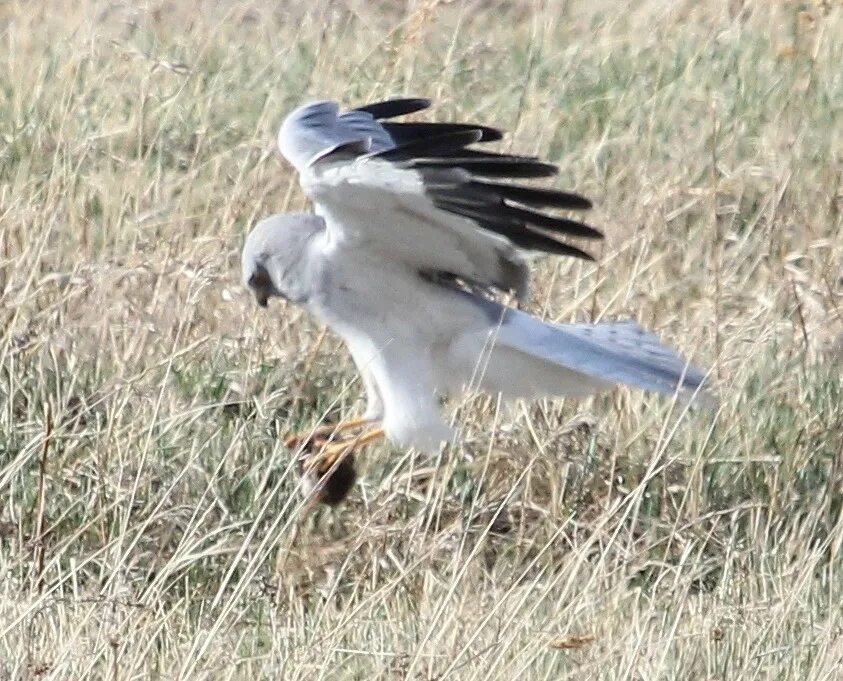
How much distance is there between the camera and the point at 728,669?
3814 millimetres

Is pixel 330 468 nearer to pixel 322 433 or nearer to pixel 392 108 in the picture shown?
pixel 322 433

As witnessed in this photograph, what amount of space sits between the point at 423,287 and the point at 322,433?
46 cm

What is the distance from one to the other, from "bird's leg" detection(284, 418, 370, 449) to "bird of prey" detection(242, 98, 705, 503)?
0.01 m

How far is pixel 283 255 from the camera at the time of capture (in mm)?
5008

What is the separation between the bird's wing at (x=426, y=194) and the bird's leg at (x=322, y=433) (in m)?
0.41

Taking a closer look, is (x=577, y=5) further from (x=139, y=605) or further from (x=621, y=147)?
(x=139, y=605)

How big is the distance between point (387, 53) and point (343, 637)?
12.0 ft

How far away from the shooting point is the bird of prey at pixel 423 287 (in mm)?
4578

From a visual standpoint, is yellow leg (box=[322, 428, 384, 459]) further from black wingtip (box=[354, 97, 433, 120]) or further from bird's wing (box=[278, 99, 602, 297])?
black wingtip (box=[354, 97, 433, 120])

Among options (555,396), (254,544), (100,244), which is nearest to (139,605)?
(254,544)

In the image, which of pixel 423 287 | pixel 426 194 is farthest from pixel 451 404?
pixel 426 194

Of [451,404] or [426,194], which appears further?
[451,404]

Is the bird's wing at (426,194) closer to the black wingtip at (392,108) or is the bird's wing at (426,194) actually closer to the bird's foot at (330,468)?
the black wingtip at (392,108)

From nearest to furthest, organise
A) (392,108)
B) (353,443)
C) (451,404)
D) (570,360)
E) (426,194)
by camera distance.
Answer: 1. (426,194)
2. (353,443)
3. (570,360)
4. (392,108)
5. (451,404)
